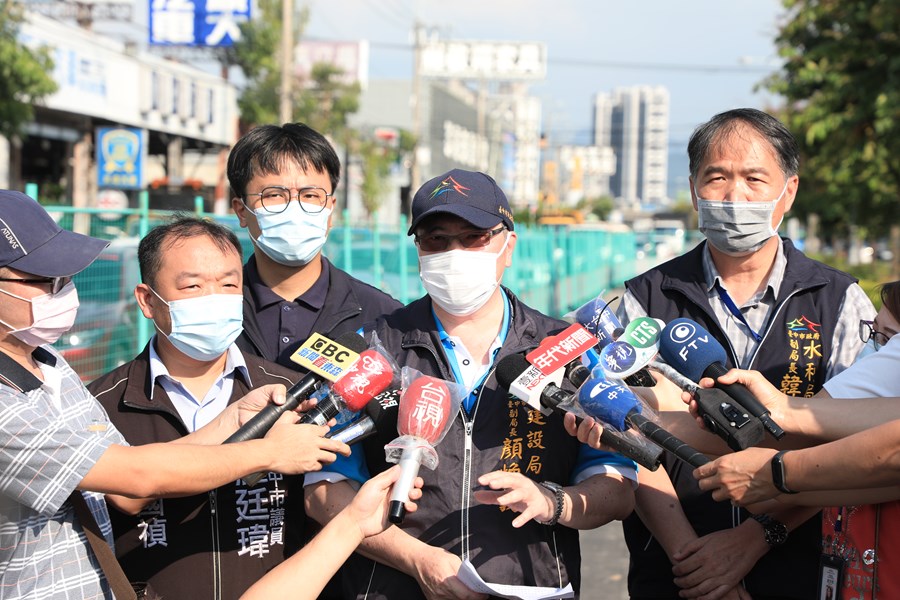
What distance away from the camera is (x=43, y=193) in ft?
83.3

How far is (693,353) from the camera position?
2.61 m

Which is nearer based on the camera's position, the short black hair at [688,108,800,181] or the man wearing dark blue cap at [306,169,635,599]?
the man wearing dark blue cap at [306,169,635,599]

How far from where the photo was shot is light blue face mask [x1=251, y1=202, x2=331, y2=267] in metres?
3.68

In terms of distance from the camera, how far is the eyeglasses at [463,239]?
290cm

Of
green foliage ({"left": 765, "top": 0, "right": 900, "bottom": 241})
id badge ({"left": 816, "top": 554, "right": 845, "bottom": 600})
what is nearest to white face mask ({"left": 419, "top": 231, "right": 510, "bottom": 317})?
id badge ({"left": 816, "top": 554, "right": 845, "bottom": 600})

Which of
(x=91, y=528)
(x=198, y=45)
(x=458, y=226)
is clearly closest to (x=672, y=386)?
(x=458, y=226)

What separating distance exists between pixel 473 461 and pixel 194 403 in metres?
0.92

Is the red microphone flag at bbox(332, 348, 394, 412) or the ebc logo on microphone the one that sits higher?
the ebc logo on microphone

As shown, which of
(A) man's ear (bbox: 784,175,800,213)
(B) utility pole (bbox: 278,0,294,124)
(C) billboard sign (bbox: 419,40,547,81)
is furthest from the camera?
(C) billboard sign (bbox: 419,40,547,81)

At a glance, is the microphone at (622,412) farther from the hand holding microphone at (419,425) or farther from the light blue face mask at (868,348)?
the light blue face mask at (868,348)

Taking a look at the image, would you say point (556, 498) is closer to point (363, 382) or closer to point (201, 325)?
point (363, 382)

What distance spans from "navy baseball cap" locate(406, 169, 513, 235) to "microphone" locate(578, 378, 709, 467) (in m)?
0.60

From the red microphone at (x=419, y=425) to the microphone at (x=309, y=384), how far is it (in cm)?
20

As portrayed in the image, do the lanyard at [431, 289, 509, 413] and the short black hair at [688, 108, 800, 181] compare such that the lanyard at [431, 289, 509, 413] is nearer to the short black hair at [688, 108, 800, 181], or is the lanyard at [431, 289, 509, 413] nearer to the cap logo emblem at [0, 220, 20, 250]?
the short black hair at [688, 108, 800, 181]
